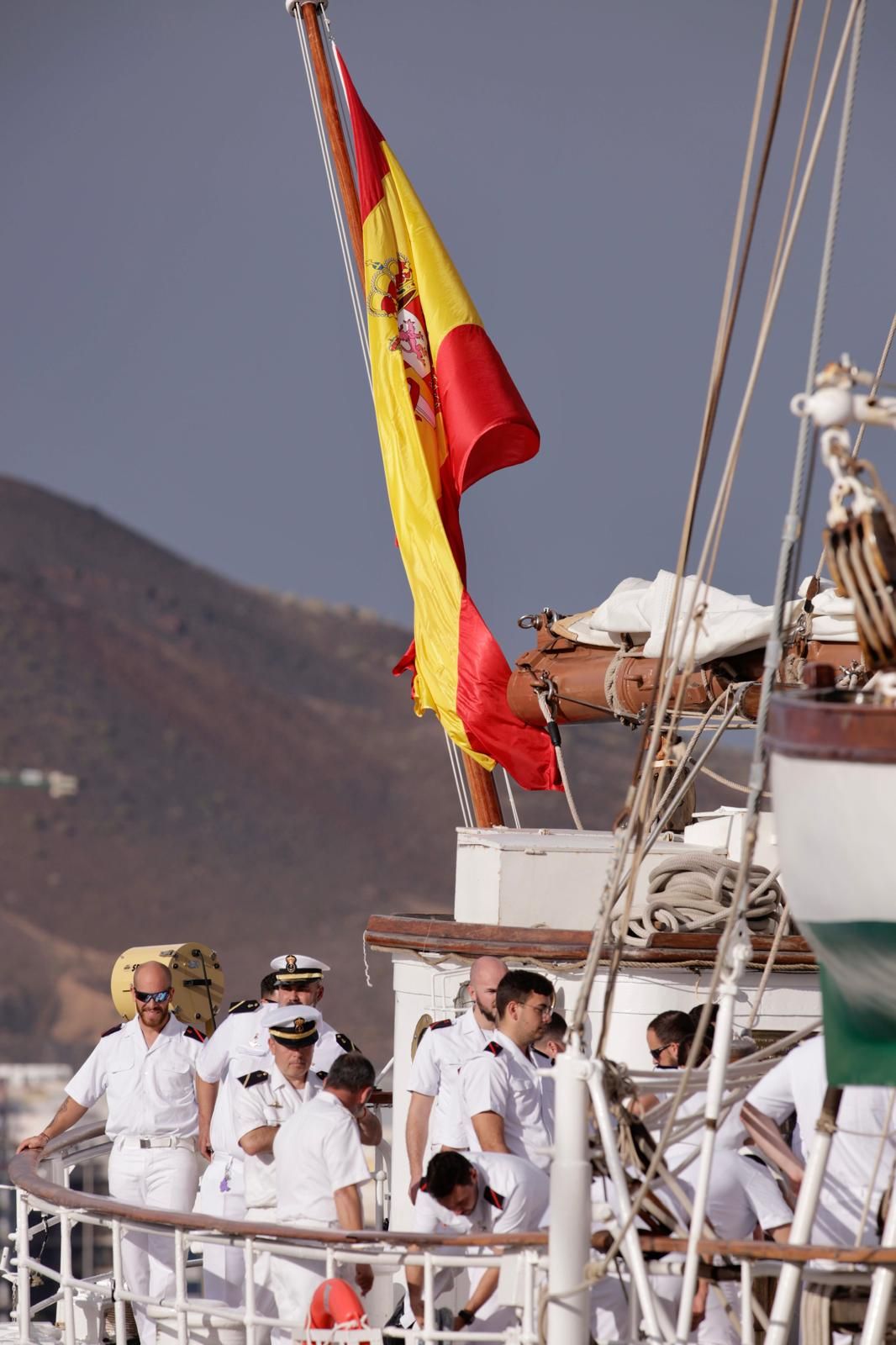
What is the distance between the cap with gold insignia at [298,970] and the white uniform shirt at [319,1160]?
1.37 meters

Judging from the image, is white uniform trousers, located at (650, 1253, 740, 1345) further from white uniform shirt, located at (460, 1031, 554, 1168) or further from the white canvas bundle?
the white canvas bundle

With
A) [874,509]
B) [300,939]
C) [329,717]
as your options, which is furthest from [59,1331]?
[329,717]

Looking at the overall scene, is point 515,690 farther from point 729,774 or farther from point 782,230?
point 729,774

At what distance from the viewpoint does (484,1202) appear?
18.0 ft

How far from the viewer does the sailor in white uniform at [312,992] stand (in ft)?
22.4

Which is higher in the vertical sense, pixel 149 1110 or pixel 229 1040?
pixel 229 1040

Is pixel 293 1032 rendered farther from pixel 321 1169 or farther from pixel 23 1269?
pixel 23 1269

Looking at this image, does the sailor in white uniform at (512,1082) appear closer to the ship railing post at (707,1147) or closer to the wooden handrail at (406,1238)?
the wooden handrail at (406,1238)

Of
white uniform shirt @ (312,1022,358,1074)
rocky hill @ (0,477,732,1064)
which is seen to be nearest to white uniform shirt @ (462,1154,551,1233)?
white uniform shirt @ (312,1022,358,1074)

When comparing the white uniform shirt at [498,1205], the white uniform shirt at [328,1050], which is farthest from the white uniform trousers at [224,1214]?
the white uniform shirt at [498,1205]

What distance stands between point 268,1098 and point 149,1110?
1.07 m

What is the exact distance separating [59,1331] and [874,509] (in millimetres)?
5611

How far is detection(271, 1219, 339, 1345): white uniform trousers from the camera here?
567cm

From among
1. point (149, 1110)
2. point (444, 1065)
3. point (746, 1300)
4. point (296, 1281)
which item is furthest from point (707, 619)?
point (746, 1300)
